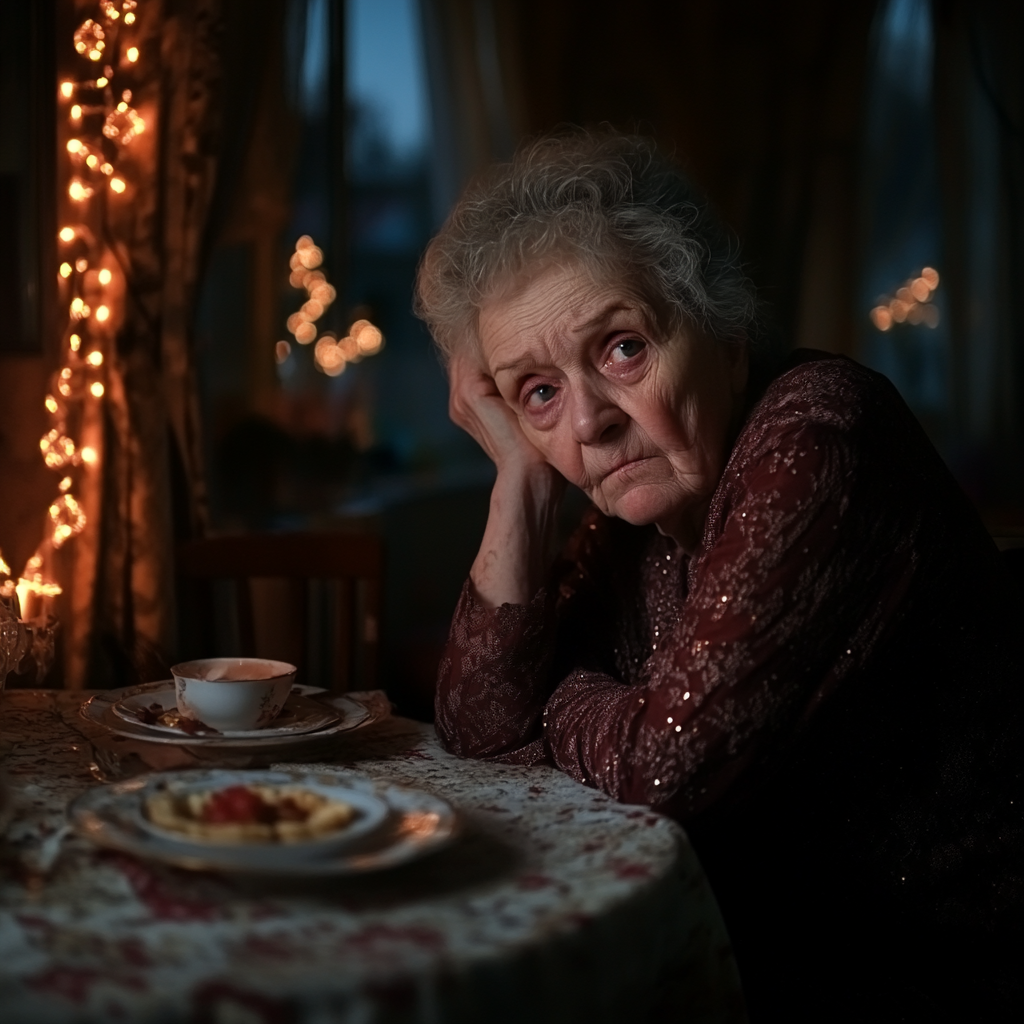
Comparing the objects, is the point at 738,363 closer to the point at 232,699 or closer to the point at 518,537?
the point at 518,537

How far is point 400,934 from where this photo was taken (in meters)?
0.91

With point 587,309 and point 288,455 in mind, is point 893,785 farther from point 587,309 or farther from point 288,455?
point 288,455

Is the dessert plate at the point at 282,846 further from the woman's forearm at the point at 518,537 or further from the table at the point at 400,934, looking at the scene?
the woman's forearm at the point at 518,537

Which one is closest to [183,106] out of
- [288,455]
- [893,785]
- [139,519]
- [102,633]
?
[139,519]

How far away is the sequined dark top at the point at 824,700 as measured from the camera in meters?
1.27

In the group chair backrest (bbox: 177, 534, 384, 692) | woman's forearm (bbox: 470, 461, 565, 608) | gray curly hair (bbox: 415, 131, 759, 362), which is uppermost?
gray curly hair (bbox: 415, 131, 759, 362)

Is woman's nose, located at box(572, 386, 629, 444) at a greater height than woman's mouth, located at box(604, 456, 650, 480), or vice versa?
woman's nose, located at box(572, 386, 629, 444)

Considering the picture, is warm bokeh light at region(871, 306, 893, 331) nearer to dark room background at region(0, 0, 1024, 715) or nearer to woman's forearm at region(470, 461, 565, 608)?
dark room background at region(0, 0, 1024, 715)

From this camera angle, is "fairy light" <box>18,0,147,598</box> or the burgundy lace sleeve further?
"fairy light" <box>18,0,147,598</box>

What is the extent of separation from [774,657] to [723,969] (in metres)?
0.32

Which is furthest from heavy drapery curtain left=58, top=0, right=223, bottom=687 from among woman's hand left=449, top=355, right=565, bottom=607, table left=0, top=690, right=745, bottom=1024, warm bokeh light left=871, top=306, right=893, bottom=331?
warm bokeh light left=871, top=306, right=893, bottom=331

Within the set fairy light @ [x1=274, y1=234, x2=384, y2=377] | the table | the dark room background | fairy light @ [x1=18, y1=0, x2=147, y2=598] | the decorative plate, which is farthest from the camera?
fairy light @ [x1=274, y1=234, x2=384, y2=377]

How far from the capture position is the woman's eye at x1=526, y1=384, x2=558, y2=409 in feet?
5.34

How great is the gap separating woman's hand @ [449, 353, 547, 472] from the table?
0.64 meters
